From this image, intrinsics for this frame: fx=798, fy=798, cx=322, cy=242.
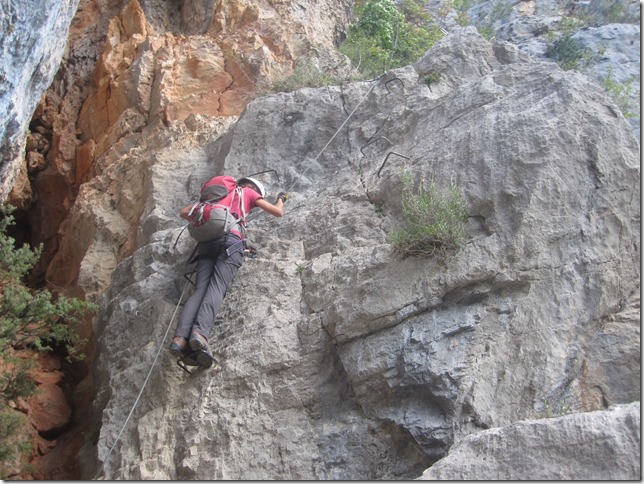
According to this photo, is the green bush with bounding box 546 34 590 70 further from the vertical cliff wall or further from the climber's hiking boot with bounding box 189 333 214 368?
the climber's hiking boot with bounding box 189 333 214 368

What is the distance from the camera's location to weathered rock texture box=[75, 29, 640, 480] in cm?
639

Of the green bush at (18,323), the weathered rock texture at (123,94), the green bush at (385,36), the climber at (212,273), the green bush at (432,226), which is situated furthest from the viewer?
the green bush at (385,36)

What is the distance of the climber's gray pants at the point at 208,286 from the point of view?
291 inches

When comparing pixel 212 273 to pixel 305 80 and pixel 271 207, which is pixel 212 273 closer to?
pixel 271 207

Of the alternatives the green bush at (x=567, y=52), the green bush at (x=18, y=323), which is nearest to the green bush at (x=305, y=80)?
the green bush at (x=18, y=323)

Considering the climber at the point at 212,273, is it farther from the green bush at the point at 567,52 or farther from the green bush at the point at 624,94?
the green bush at the point at 567,52

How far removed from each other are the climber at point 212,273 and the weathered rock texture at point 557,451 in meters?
2.93

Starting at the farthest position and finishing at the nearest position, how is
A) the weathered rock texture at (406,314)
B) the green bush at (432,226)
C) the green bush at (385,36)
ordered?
the green bush at (385,36)
the green bush at (432,226)
the weathered rock texture at (406,314)

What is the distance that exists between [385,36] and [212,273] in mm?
7896

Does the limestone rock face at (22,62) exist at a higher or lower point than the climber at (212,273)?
higher

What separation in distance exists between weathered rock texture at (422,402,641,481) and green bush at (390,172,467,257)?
2.22 m

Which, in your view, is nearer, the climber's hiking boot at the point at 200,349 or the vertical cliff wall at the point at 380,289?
the vertical cliff wall at the point at 380,289

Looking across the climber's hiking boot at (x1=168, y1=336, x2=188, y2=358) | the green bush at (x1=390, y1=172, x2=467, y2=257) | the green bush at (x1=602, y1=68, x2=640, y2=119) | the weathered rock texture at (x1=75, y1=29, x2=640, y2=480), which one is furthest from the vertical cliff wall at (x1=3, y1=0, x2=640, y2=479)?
the green bush at (x1=602, y1=68, x2=640, y2=119)

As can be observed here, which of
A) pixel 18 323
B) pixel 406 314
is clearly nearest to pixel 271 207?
pixel 406 314
